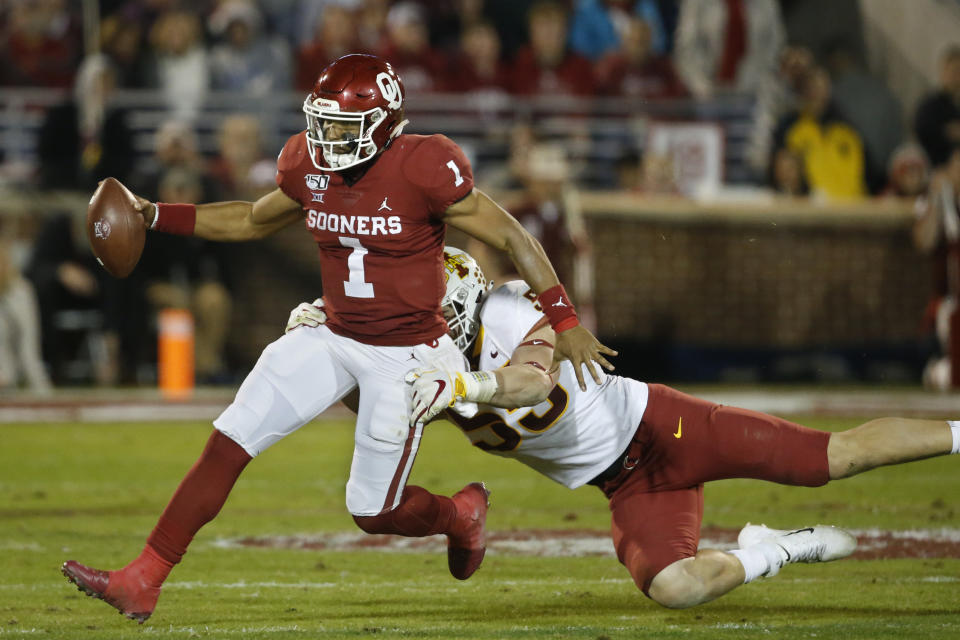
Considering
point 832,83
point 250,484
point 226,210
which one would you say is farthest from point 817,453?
point 832,83

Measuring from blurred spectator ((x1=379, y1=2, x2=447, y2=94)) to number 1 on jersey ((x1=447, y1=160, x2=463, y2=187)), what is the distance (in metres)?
8.50

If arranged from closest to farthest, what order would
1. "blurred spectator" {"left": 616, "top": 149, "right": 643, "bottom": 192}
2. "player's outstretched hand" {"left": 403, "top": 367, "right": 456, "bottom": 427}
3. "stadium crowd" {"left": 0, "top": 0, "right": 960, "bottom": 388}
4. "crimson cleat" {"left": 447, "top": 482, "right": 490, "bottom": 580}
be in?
1. "player's outstretched hand" {"left": 403, "top": 367, "right": 456, "bottom": 427}
2. "crimson cleat" {"left": 447, "top": 482, "right": 490, "bottom": 580}
3. "stadium crowd" {"left": 0, "top": 0, "right": 960, "bottom": 388}
4. "blurred spectator" {"left": 616, "top": 149, "right": 643, "bottom": 192}

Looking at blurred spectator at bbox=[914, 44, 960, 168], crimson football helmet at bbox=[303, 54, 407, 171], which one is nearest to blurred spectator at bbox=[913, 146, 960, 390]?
blurred spectator at bbox=[914, 44, 960, 168]

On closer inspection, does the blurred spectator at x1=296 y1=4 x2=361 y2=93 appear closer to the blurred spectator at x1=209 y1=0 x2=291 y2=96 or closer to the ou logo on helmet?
the blurred spectator at x1=209 y1=0 x2=291 y2=96

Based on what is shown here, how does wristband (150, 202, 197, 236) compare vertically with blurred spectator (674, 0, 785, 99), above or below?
above

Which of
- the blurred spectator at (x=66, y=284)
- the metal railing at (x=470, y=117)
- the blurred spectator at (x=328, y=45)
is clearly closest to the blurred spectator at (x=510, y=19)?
the metal railing at (x=470, y=117)

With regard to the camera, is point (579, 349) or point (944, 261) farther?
point (944, 261)

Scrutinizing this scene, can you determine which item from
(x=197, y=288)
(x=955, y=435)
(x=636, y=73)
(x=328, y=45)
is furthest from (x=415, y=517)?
(x=636, y=73)

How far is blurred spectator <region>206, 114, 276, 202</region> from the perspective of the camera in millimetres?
12562

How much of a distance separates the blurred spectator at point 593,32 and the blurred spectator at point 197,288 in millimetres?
3847

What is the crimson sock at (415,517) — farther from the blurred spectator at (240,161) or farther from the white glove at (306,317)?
the blurred spectator at (240,161)

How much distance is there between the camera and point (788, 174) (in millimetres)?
13328

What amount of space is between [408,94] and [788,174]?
332 cm

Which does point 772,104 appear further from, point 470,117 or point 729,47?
point 470,117
